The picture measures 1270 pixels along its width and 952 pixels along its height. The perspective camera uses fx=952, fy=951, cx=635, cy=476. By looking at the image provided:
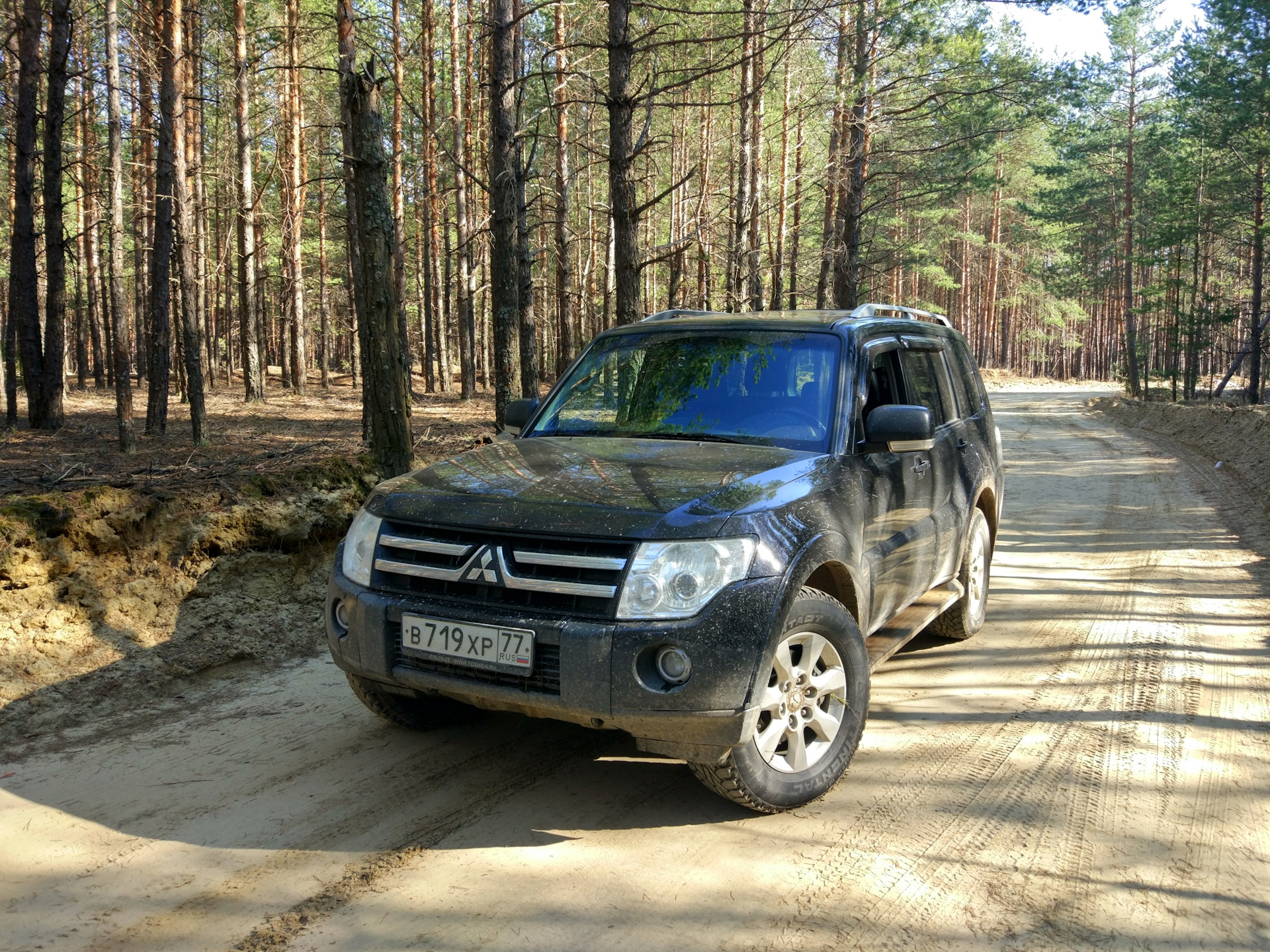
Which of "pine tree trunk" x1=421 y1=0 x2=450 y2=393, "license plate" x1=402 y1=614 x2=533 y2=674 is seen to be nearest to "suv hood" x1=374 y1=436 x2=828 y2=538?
"license plate" x1=402 y1=614 x2=533 y2=674

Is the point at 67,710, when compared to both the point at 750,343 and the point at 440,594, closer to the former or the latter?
the point at 440,594

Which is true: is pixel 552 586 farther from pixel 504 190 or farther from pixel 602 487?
pixel 504 190

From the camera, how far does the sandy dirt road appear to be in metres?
3.00

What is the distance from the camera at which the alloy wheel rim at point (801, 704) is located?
3.62 m

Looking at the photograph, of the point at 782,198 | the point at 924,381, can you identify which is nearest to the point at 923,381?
the point at 924,381

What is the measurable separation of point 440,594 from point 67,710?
2438mm

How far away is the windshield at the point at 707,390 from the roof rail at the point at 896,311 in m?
0.63

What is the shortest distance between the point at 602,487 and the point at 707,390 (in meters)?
1.25

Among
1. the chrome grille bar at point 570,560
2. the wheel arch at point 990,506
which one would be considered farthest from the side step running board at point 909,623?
the chrome grille bar at point 570,560

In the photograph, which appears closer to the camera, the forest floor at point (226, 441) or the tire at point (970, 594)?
the tire at point (970, 594)

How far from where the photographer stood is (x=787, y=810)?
376 centimetres

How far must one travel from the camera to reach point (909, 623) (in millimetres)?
5004

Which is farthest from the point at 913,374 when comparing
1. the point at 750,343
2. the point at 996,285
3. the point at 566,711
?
the point at 996,285

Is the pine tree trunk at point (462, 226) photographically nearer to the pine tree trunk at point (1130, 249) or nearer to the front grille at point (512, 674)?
the front grille at point (512, 674)
